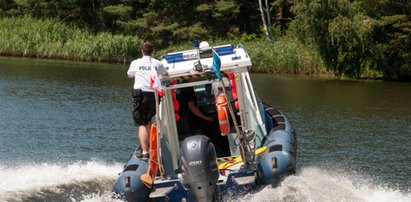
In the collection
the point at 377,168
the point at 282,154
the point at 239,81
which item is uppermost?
the point at 239,81

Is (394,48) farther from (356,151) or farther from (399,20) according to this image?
(356,151)

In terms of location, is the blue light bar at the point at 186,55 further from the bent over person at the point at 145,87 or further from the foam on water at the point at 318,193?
the foam on water at the point at 318,193

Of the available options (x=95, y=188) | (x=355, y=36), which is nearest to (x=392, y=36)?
(x=355, y=36)

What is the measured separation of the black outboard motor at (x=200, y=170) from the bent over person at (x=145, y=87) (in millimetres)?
1254

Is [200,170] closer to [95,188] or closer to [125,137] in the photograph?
[95,188]

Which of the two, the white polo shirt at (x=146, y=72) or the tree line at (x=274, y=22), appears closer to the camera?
the white polo shirt at (x=146, y=72)

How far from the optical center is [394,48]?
36.6m

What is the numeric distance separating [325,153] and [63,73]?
67.8 feet

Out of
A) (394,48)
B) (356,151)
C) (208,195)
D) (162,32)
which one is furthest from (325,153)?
(162,32)

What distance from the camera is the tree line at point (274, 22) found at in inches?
1409

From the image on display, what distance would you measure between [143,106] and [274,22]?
4207cm

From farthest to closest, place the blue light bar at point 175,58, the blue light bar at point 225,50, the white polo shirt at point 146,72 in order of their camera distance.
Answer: the blue light bar at point 225,50
the blue light bar at point 175,58
the white polo shirt at point 146,72

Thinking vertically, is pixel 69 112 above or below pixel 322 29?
below

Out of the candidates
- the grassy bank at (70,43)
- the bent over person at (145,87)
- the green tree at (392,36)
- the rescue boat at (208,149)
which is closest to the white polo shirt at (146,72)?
the bent over person at (145,87)
